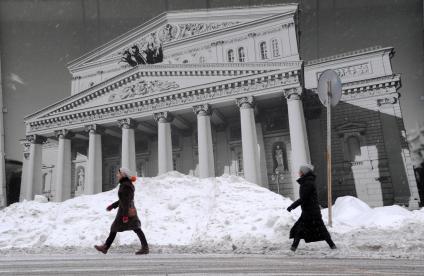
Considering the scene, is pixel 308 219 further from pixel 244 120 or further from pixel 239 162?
pixel 239 162

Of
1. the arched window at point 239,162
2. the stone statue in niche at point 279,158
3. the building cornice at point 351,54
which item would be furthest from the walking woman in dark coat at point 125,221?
the building cornice at point 351,54

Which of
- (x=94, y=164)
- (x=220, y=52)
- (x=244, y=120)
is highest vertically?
(x=220, y=52)

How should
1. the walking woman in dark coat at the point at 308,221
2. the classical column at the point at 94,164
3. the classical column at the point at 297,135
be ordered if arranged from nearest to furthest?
the walking woman in dark coat at the point at 308,221, the classical column at the point at 297,135, the classical column at the point at 94,164

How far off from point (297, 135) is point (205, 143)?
638 centimetres

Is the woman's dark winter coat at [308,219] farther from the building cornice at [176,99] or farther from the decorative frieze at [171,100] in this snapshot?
the decorative frieze at [171,100]

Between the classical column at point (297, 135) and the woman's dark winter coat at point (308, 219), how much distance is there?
13918 millimetres

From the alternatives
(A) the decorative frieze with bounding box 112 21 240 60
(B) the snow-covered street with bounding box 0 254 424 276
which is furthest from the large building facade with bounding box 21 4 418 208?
(B) the snow-covered street with bounding box 0 254 424 276

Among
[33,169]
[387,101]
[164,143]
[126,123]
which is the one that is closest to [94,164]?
[126,123]

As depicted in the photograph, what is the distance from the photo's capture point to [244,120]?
2209cm

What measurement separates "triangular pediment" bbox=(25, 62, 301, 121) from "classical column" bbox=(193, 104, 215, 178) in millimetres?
1605

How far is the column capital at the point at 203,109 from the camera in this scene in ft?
77.4

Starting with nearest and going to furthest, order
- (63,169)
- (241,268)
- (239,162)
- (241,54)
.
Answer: (241,268) < (63,169) < (239,162) < (241,54)

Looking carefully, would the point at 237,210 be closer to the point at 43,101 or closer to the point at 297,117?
the point at 297,117

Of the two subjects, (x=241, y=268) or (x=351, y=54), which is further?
(x=351, y=54)
